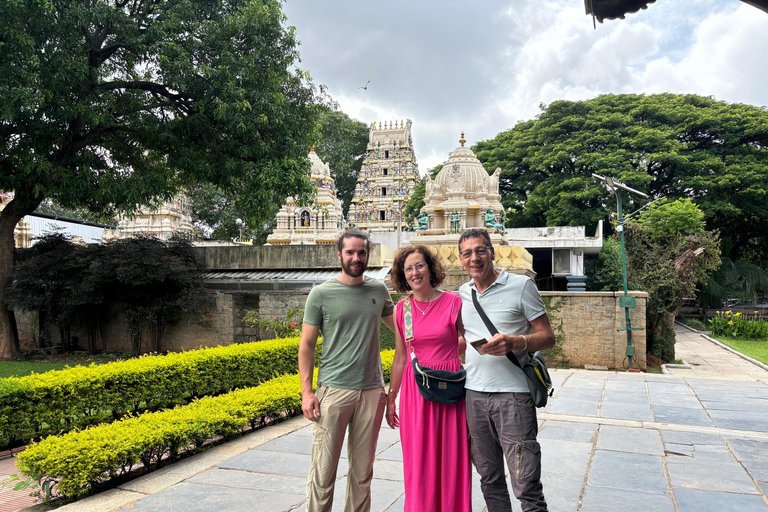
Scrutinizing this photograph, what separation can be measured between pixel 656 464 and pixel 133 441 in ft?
14.3

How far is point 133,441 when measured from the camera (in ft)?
13.5

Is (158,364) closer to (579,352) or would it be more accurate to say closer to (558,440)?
(558,440)

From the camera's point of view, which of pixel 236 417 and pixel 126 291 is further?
pixel 126 291

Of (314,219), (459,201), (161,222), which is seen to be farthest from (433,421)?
(314,219)

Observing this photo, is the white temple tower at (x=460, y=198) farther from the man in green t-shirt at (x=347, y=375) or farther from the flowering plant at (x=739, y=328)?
the man in green t-shirt at (x=347, y=375)

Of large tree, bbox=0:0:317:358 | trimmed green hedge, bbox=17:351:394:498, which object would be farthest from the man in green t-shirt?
large tree, bbox=0:0:317:358

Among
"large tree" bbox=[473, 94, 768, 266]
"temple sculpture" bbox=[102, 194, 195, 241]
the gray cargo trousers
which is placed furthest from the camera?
"temple sculpture" bbox=[102, 194, 195, 241]

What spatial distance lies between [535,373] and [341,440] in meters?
1.12

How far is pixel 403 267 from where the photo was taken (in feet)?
10.0

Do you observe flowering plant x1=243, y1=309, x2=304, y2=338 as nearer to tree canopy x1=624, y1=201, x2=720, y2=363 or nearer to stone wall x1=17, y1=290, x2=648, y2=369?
stone wall x1=17, y1=290, x2=648, y2=369

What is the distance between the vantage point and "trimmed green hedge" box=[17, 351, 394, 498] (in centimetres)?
374

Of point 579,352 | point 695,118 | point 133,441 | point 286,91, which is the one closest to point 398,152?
point 695,118

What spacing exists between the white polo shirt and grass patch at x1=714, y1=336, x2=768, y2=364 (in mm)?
15955

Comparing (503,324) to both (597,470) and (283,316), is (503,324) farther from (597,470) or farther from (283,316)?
(283,316)
